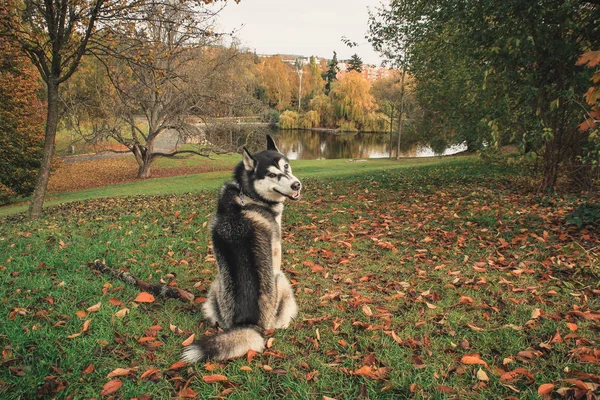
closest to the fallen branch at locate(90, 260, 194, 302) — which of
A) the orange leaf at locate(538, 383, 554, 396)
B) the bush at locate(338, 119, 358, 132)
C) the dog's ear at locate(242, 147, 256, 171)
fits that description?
the dog's ear at locate(242, 147, 256, 171)

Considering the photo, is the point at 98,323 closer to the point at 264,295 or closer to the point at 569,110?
the point at 264,295

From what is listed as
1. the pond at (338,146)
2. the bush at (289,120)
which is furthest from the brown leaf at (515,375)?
the bush at (289,120)

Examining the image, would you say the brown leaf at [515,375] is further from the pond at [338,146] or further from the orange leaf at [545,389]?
the pond at [338,146]

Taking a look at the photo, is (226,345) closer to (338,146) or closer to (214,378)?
(214,378)

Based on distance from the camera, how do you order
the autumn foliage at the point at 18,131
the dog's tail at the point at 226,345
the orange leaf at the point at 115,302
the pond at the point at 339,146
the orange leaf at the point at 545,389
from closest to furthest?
the orange leaf at the point at 545,389
the dog's tail at the point at 226,345
the orange leaf at the point at 115,302
the autumn foliage at the point at 18,131
the pond at the point at 339,146

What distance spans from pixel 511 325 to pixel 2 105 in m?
25.3

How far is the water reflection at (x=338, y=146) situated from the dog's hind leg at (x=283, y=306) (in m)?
37.2

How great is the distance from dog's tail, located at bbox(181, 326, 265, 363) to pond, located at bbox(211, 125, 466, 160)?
27.2 m

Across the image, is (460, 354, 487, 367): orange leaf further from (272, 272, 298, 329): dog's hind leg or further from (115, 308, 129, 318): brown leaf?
(115, 308, 129, 318): brown leaf

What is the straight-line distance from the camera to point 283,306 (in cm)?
393

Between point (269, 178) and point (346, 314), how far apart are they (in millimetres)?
1905

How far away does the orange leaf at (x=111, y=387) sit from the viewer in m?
2.76

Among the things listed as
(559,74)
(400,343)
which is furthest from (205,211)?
(559,74)

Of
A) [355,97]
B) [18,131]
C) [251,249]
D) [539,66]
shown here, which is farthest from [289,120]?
[251,249]
